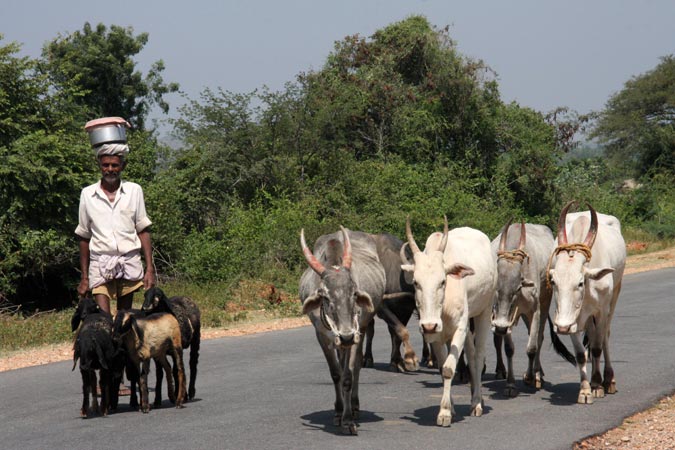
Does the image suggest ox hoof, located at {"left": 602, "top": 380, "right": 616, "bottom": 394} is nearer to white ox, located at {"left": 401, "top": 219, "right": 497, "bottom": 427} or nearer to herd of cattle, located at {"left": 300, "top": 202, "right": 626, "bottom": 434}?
herd of cattle, located at {"left": 300, "top": 202, "right": 626, "bottom": 434}

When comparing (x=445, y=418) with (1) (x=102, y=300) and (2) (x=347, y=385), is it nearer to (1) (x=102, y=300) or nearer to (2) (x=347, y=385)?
(2) (x=347, y=385)

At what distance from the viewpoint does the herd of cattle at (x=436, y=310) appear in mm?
7621

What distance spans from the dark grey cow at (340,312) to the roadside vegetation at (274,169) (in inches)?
306

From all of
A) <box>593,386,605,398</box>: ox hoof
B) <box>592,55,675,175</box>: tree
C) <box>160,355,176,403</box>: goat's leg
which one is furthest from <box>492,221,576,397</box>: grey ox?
<box>592,55,675,175</box>: tree

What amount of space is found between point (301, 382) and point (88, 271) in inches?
107

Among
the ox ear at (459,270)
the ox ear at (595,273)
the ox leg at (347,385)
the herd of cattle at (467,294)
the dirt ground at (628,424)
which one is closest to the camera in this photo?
the dirt ground at (628,424)

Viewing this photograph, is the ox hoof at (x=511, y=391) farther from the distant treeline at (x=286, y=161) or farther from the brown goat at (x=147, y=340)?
the distant treeline at (x=286, y=161)

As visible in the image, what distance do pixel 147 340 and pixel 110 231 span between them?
1.09m

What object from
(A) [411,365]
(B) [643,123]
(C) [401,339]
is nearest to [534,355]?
(A) [411,365]

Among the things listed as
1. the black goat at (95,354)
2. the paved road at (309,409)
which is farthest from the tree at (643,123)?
the black goat at (95,354)

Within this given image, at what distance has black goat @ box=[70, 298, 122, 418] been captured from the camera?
25.7 feet

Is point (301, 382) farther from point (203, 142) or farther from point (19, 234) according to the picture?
point (203, 142)

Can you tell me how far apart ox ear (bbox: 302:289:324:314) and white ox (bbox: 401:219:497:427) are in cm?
85

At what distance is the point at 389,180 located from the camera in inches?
1038
